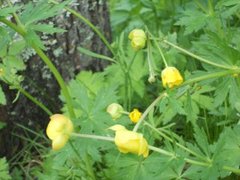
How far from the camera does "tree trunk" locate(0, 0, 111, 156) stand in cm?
205

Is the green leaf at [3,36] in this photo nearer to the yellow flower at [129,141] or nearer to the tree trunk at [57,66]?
the yellow flower at [129,141]

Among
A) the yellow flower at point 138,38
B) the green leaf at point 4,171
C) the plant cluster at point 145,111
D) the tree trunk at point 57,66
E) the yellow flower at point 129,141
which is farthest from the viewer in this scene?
the tree trunk at point 57,66

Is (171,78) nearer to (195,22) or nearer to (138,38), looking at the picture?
(138,38)

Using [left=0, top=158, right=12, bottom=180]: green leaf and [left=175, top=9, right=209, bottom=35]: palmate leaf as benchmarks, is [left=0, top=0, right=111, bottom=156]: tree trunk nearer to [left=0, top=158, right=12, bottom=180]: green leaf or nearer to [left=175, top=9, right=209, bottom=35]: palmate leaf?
[left=0, top=158, right=12, bottom=180]: green leaf

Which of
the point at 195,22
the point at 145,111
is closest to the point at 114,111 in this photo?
the point at 145,111

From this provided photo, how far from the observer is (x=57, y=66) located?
82.8 inches

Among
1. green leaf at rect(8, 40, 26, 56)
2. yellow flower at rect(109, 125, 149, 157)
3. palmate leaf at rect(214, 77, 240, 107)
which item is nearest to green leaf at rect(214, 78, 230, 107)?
palmate leaf at rect(214, 77, 240, 107)

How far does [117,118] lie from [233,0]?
1.51ft

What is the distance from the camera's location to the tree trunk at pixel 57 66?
2.05m

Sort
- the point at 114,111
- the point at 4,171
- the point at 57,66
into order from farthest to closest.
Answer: the point at 57,66 → the point at 4,171 → the point at 114,111

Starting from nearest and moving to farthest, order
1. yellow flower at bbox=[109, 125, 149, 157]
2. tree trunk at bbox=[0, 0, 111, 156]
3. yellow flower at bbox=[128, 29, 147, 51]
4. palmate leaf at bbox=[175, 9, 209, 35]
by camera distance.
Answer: yellow flower at bbox=[109, 125, 149, 157] < yellow flower at bbox=[128, 29, 147, 51] < palmate leaf at bbox=[175, 9, 209, 35] < tree trunk at bbox=[0, 0, 111, 156]

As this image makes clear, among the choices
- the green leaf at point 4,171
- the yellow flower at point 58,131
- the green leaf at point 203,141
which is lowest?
the green leaf at point 4,171

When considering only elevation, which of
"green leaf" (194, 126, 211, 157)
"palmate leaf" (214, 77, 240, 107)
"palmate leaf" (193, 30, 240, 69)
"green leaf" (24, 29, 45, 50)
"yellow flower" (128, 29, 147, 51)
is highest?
"green leaf" (24, 29, 45, 50)

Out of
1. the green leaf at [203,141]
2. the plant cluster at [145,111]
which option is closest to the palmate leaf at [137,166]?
the plant cluster at [145,111]
